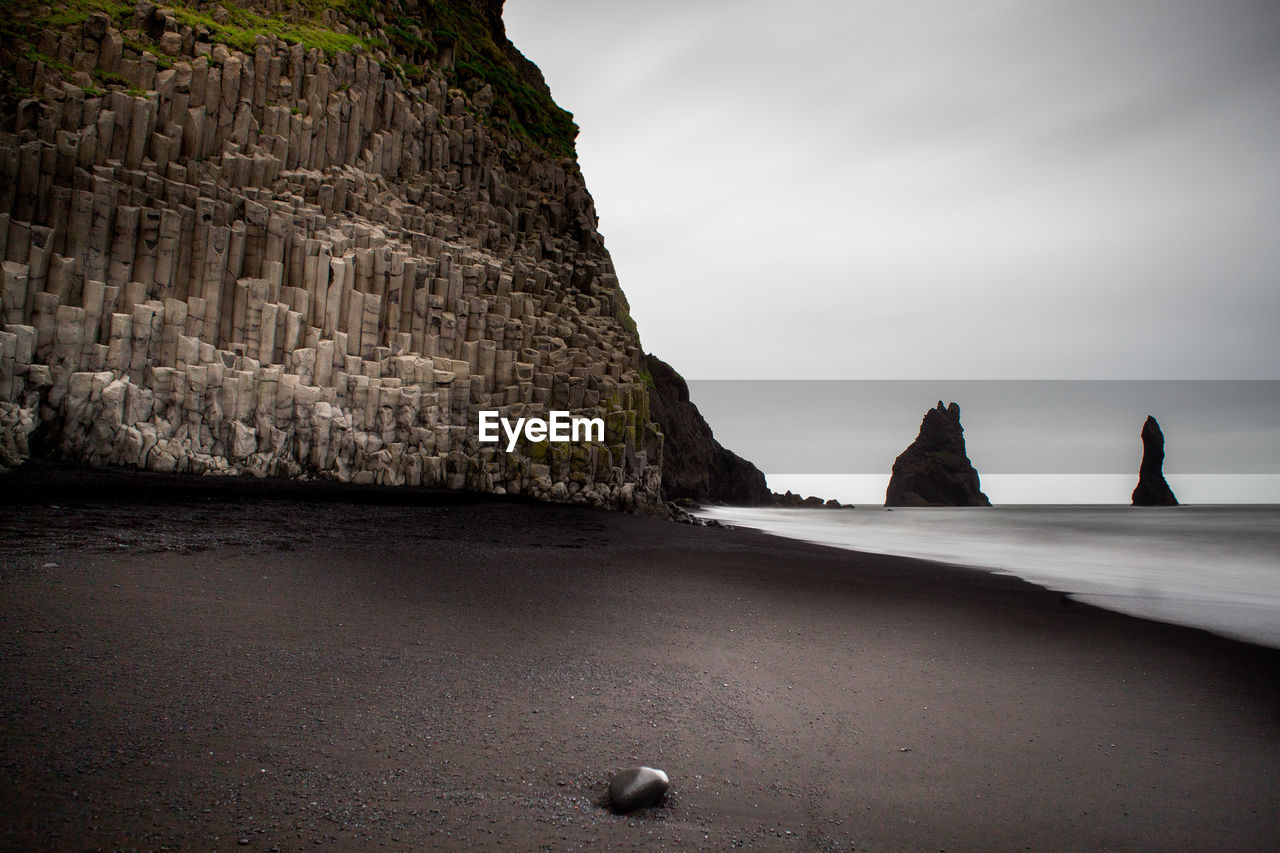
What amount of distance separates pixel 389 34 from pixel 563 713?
24.8 meters

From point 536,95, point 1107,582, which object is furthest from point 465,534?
point 536,95

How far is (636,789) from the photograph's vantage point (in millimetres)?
3180

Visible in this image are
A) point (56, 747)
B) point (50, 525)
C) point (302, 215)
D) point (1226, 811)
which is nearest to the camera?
point (56, 747)

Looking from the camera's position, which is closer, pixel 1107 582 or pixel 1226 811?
pixel 1226 811

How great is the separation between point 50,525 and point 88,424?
610cm

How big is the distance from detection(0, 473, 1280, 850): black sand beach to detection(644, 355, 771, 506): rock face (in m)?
41.9

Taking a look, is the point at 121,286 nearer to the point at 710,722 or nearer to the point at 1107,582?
the point at 710,722

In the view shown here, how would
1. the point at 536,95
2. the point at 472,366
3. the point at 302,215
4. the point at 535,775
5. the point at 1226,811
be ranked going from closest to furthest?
the point at 535,775 < the point at 1226,811 < the point at 302,215 < the point at 472,366 < the point at 536,95

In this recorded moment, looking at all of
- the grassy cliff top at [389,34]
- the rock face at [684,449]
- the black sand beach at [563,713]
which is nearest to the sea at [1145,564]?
the black sand beach at [563,713]

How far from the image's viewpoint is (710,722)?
4281 millimetres

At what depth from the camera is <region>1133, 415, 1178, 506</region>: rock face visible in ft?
277

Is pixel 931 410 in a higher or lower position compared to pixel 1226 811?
higher

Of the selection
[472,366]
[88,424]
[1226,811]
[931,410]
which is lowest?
[1226,811]

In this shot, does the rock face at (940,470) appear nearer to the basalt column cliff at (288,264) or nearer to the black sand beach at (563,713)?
the basalt column cliff at (288,264)
